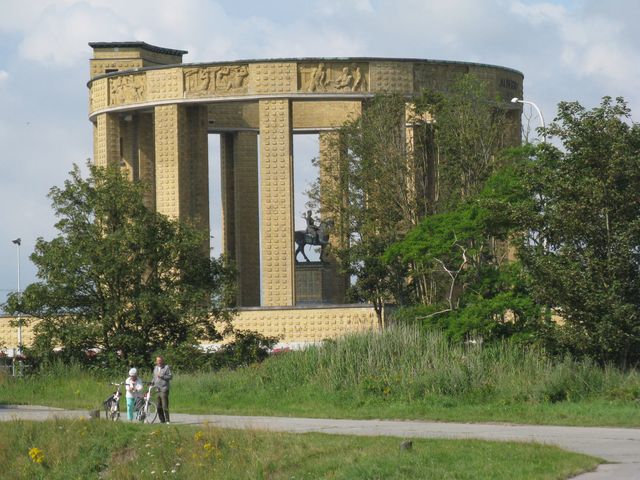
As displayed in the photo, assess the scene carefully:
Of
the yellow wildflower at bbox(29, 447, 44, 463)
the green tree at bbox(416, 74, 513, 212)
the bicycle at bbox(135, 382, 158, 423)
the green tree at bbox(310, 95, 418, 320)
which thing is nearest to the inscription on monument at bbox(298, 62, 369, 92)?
the green tree at bbox(310, 95, 418, 320)

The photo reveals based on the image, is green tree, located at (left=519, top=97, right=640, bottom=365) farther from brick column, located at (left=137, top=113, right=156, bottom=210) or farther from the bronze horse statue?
brick column, located at (left=137, top=113, right=156, bottom=210)

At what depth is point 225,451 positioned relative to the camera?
78.8ft

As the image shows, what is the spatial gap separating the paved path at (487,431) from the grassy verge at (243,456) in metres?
0.70

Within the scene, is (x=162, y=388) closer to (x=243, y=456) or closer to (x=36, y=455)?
(x=36, y=455)

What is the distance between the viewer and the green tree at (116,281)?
41.5 m

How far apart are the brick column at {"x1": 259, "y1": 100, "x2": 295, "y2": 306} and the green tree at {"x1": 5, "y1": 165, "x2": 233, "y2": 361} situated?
465 inches

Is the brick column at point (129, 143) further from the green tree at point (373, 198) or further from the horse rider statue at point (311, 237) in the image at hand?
the green tree at point (373, 198)

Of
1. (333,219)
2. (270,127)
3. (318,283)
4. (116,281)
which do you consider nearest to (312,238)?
(318,283)

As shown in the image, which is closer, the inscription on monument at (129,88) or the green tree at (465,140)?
the green tree at (465,140)

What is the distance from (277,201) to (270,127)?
8.63ft

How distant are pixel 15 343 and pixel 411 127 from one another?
16.8 metres

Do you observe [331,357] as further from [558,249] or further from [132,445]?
[132,445]

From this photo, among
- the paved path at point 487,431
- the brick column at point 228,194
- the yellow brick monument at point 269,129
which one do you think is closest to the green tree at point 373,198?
the yellow brick monument at point 269,129

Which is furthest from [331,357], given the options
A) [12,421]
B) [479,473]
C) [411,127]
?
[411,127]
